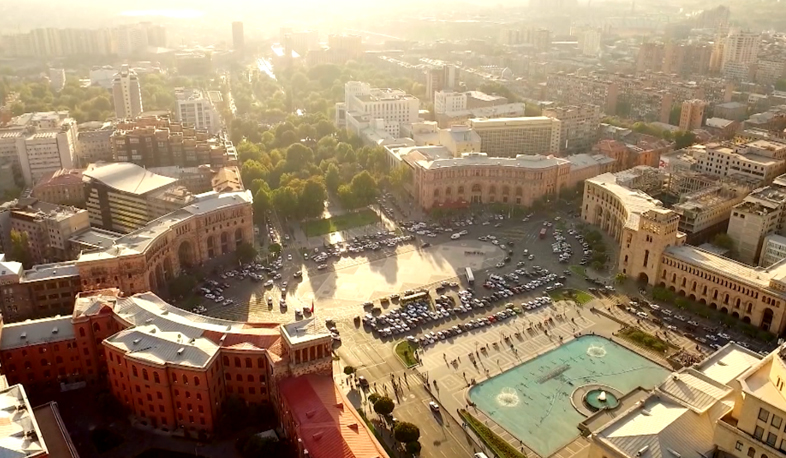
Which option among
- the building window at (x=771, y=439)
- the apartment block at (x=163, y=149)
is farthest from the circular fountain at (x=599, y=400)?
the apartment block at (x=163, y=149)

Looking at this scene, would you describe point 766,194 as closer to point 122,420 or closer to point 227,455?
point 227,455

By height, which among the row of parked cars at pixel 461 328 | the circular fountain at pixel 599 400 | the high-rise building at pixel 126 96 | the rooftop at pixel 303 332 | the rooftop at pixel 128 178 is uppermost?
the high-rise building at pixel 126 96

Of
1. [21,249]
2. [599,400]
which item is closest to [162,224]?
[21,249]

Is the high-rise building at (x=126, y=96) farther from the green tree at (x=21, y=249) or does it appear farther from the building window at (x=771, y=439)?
the building window at (x=771, y=439)

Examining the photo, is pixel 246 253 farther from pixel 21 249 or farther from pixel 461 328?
pixel 461 328

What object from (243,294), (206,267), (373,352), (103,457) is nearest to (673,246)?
(373,352)
